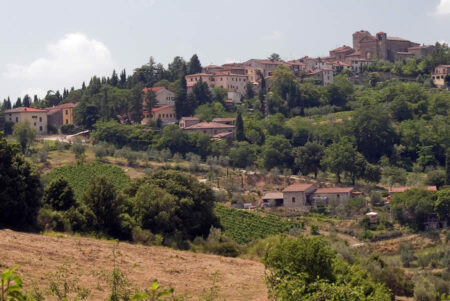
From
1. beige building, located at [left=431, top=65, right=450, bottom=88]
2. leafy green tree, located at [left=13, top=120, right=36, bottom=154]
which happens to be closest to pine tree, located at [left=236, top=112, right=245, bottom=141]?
leafy green tree, located at [left=13, top=120, right=36, bottom=154]

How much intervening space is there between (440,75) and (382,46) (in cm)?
1542

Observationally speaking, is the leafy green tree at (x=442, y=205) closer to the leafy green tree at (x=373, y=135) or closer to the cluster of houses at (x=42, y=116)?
the leafy green tree at (x=373, y=135)

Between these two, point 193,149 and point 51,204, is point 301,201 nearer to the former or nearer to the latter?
point 193,149

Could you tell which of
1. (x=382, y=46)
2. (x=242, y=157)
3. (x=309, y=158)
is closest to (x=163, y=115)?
(x=242, y=157)

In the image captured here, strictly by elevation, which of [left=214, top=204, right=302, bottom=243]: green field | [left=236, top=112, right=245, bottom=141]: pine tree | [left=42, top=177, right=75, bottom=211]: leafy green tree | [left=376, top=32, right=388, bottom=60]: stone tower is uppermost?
[left=376, top=32, right=388, bottom=60]: stone tower

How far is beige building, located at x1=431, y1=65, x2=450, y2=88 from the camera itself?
10694cm

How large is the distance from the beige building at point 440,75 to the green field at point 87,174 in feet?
195

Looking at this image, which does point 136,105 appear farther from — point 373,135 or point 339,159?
point 339,159

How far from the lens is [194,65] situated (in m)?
107

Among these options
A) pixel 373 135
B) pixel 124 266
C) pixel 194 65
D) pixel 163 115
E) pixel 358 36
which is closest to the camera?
pixel 124 266

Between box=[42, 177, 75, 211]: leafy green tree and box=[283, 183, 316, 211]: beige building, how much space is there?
31.9 meters

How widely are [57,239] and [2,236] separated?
2.20 metres

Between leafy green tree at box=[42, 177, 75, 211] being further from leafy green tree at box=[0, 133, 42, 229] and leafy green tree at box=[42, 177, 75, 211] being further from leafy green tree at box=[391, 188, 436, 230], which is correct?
leafy green tree at box=[391, 188, 436, 230]

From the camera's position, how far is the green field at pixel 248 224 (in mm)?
49684
